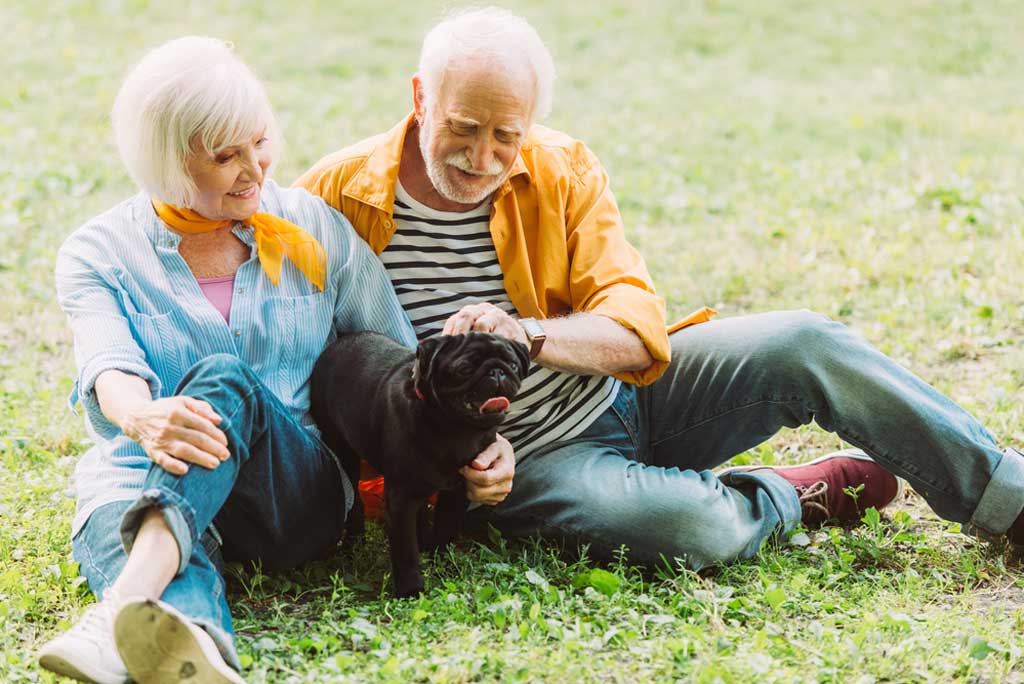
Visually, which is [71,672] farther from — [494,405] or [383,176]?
[383,176]

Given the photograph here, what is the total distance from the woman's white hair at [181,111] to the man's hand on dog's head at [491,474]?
→ 1180mm

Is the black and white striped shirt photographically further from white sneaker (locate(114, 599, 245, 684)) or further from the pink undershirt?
white sneaker (locate(114, 599, 245, 684))

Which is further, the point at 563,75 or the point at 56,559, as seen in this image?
the point at 563,75

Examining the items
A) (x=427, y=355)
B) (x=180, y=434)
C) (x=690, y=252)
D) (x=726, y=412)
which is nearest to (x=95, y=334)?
(x=180, y=434)

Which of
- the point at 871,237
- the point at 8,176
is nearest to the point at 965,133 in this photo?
the point at 871,237

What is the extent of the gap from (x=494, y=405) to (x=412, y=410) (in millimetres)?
282

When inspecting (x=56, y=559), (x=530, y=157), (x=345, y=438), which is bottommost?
(x=56, y=559)

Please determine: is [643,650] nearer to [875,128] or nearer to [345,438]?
[345,438]

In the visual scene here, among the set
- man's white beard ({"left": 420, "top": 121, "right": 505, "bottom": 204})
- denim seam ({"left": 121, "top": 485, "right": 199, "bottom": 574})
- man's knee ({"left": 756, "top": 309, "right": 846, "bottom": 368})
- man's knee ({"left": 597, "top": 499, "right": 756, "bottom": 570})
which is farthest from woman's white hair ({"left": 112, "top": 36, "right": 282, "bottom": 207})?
man's knee ({"left": 756, "top": 309, "right": 846, "bottom": 368})

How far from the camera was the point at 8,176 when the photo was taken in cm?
812

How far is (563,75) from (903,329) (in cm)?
675

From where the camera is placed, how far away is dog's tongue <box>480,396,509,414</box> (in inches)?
130

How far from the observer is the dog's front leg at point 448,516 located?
3883mm

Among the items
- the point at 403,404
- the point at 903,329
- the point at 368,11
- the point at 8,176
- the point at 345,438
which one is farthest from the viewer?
the point at 368,11
